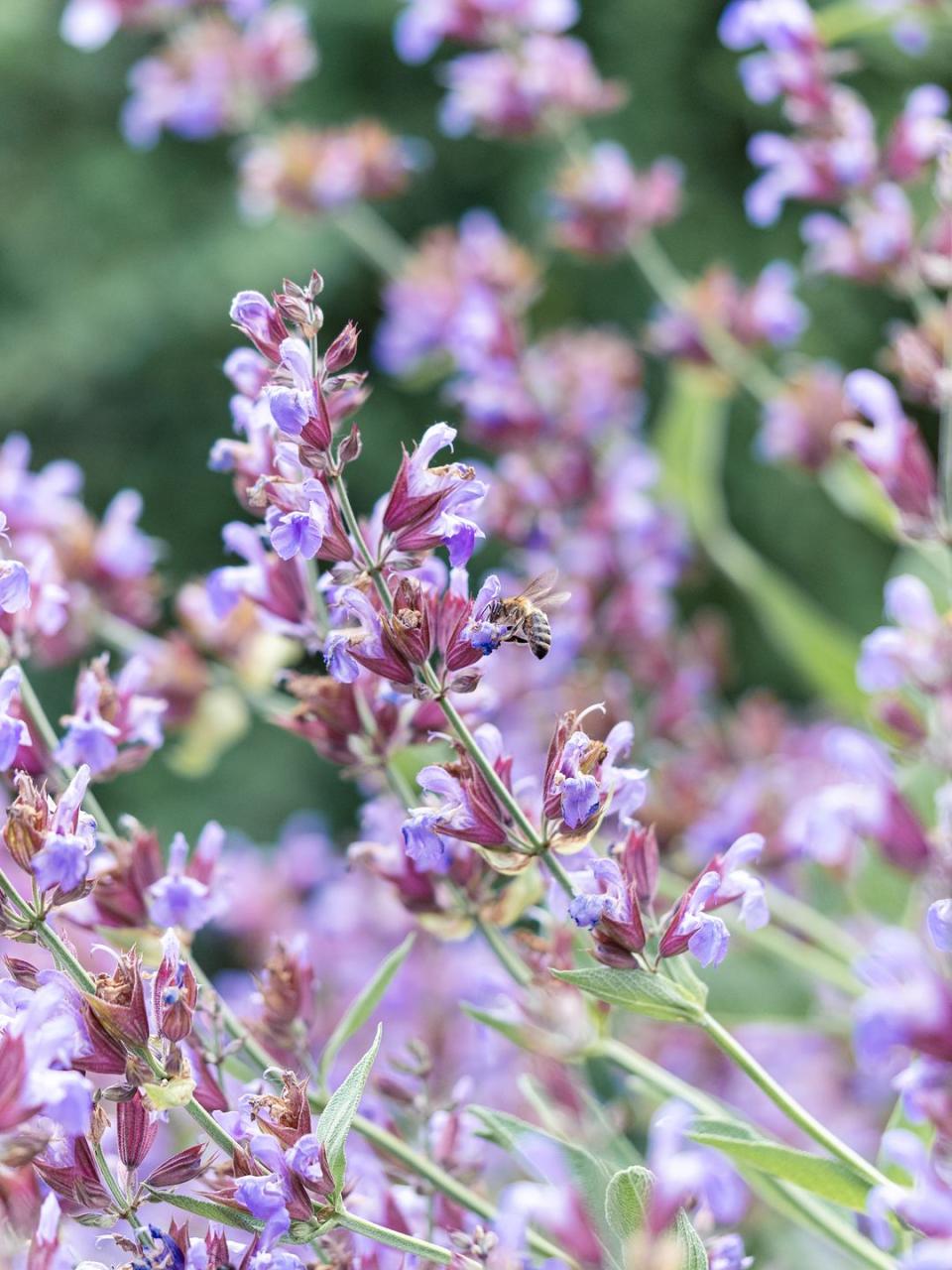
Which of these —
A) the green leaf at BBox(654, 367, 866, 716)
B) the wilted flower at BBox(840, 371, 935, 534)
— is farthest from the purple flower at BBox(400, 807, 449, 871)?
the green leaf at BBox(654, 367, 866, 716)

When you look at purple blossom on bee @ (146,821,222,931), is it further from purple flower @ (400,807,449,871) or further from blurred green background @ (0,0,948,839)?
blurred green background @ (0,0,948,839)

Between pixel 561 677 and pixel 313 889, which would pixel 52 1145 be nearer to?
pixel 561 677

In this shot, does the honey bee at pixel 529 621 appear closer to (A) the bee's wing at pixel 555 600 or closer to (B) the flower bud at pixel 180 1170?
(A) the bee's wing at pixel 555 600

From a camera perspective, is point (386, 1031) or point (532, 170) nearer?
point (386, 1031)

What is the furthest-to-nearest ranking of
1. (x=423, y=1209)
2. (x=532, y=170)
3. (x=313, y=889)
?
(x=532, y=170)
(x=313, y=889)
(x=423, y=1209)

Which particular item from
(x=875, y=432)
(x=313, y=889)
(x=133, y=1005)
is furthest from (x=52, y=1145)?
(x=313, y=889)

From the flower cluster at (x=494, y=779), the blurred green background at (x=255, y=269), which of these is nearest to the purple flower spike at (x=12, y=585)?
the flower cluster at (x=494, y=779)
